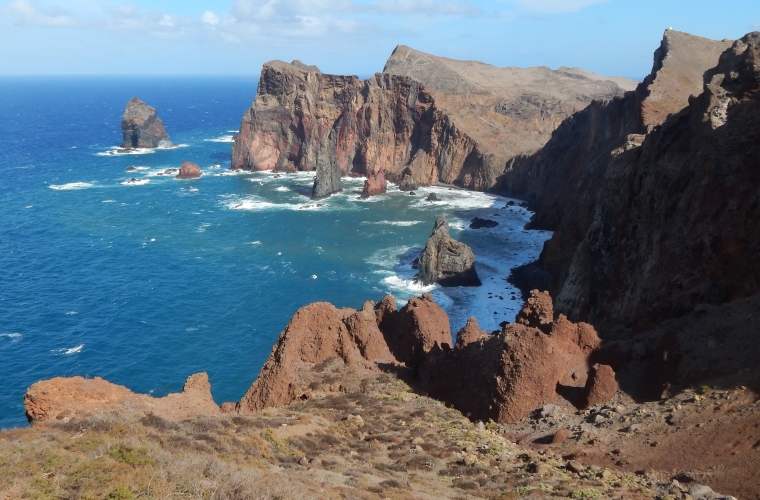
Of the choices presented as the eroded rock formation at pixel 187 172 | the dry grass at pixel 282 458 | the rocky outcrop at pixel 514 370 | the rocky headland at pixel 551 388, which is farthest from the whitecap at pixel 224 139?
the dry grass at pixel 282 458

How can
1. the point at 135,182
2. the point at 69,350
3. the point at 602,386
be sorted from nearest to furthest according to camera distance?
the point at 602,386
the point at 69,350
the point at 135,182

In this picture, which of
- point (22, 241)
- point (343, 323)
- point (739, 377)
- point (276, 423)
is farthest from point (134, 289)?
point (739, 377)

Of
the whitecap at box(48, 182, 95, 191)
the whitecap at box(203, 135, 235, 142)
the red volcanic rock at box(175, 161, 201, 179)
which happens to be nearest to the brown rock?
the whitecap at box(48, 182, 95, 191)

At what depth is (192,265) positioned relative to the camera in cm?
7550

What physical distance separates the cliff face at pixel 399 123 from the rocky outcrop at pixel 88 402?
9357cm

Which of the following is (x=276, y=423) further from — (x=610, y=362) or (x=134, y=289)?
(x=134, y=289)

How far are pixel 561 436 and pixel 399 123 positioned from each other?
114441 millimetres

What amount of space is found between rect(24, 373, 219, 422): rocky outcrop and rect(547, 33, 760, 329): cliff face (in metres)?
25.2

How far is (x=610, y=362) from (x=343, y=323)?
14.4 meters

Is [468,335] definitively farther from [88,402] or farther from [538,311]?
[88,402]

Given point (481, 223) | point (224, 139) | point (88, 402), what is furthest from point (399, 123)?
point (88, 402)

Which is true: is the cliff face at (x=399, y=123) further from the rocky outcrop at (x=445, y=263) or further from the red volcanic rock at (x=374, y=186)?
the rocky outcrop at (x=445, y=263)

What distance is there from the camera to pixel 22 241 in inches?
3270

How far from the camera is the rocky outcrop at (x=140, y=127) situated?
16050 cm
